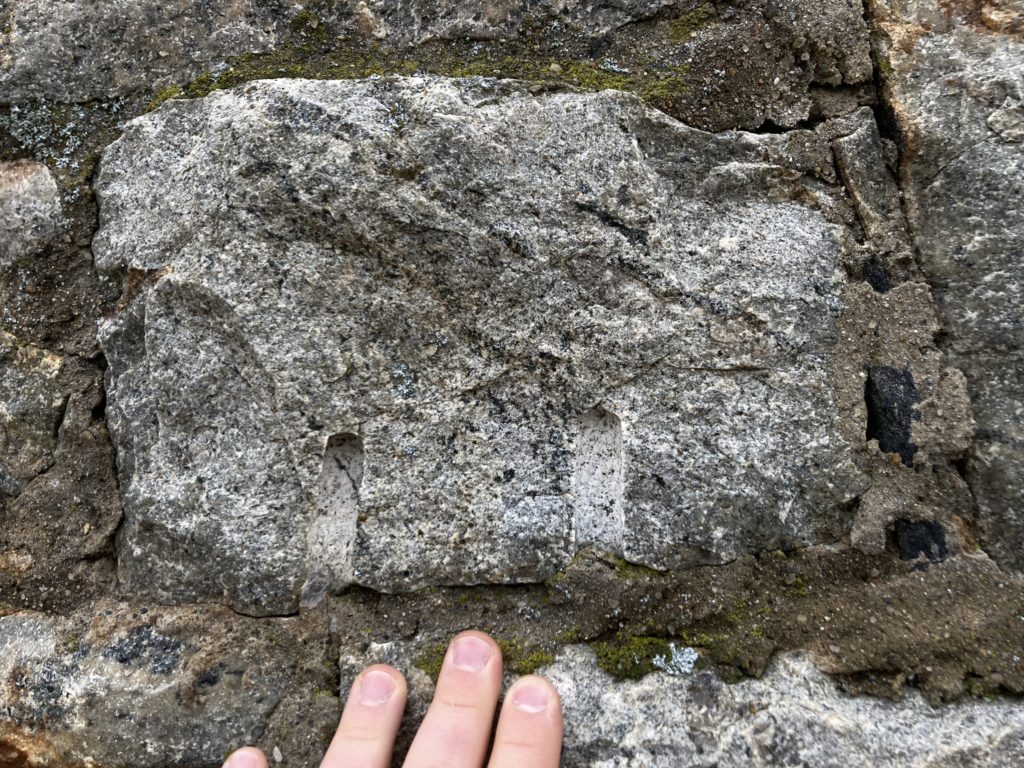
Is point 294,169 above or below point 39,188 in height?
above

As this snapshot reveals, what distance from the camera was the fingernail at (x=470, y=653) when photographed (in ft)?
3.31

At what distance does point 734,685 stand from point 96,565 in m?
1.03

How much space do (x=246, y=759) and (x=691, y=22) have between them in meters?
1.38

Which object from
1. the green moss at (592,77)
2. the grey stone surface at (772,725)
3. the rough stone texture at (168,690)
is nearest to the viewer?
the grey stone surface at (772,725)

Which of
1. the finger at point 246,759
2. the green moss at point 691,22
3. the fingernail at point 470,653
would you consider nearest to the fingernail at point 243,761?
the finger at point 246,759

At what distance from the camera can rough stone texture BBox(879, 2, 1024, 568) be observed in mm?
1039

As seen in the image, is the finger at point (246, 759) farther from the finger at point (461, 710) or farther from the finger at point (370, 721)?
the finger at point (461, 710)

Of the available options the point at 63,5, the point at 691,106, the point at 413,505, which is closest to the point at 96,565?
the point at 413,505

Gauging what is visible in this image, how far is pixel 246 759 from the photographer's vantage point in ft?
3.32

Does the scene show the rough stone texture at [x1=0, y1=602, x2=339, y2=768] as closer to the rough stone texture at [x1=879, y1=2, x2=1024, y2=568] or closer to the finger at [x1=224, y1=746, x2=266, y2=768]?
the finger at [x1=224, y1=746, x2=266, y2=768]

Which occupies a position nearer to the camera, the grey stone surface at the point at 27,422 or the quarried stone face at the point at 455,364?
the quarried stone face at the point at 455,364

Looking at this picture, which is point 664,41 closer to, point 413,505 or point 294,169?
point 294,169

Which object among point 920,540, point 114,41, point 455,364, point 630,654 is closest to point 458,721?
point 630,654

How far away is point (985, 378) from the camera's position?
3.47 ft
